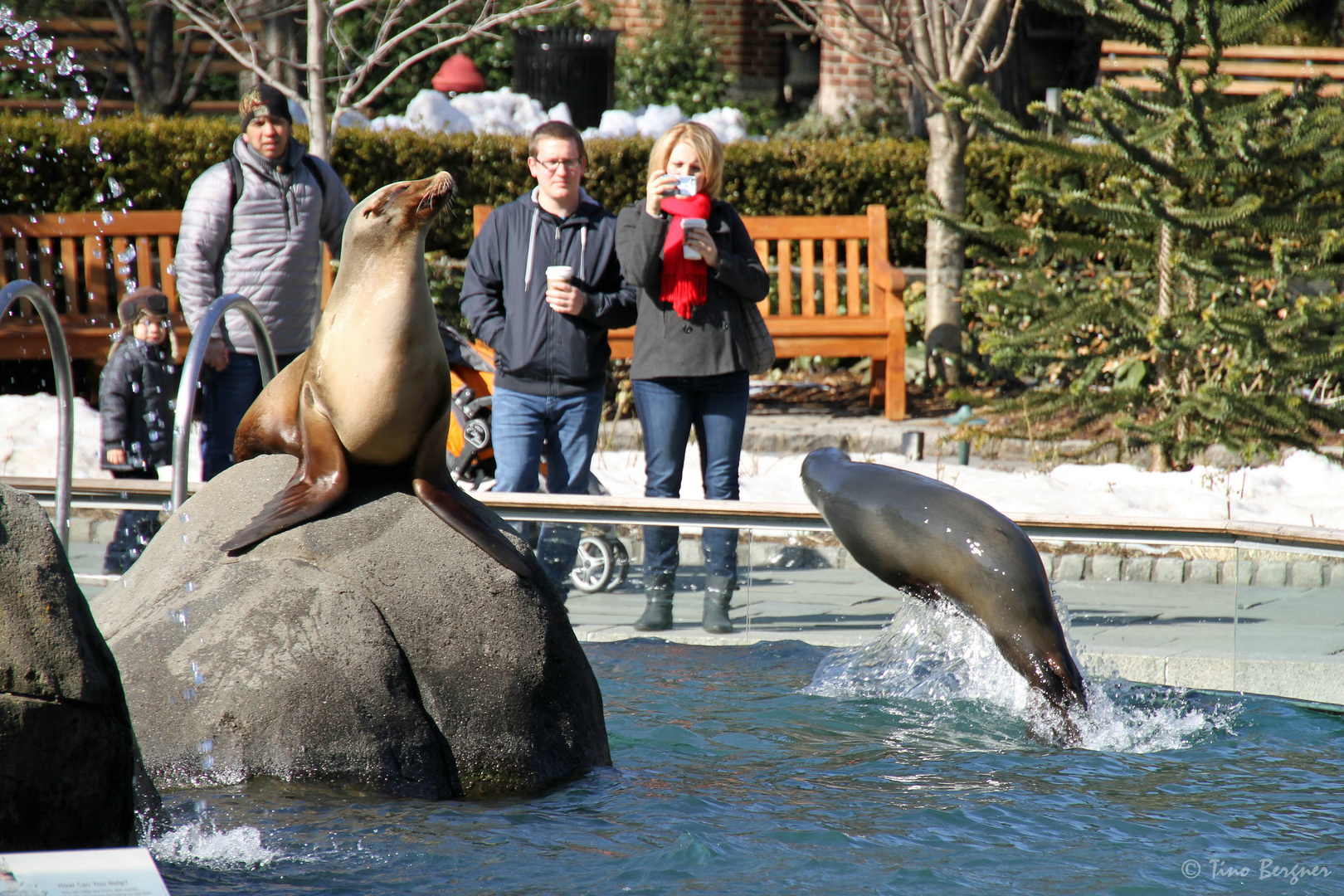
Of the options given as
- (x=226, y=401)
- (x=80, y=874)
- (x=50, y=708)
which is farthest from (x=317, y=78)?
(x=80, y=874)

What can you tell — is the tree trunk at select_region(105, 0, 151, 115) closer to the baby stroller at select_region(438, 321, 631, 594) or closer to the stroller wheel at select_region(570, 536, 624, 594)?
the baby stroller at select_region(438, 321, 631, 594)

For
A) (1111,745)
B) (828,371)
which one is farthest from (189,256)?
(828,371)

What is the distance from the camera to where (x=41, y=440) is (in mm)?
8891

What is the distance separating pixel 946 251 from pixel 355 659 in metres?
8.58

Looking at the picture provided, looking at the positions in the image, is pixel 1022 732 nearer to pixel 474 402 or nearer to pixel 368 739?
pixel 368 739

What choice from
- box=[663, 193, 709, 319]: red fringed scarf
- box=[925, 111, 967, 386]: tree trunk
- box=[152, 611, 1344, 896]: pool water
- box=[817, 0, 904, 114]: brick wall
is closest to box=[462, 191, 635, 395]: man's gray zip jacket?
box=[663, 193, 709, 319]: red fringed scarf

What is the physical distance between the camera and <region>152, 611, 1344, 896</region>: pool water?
130 inches

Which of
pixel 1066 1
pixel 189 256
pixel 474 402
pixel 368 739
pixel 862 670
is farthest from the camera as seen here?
pixel 1066 1

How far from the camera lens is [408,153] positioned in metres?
11.8

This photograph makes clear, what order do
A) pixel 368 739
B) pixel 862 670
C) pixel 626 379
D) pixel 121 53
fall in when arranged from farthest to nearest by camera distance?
1. pixel 121 53
2. pixel 626 379
3. pixel 862 670
4. pixel 368 739

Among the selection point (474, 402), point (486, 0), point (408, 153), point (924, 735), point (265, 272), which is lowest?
point (924, 735)

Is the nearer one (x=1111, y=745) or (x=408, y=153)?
(x=1111, y=745)

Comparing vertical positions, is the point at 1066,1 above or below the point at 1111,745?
above

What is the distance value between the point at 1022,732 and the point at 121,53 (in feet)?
46.3
